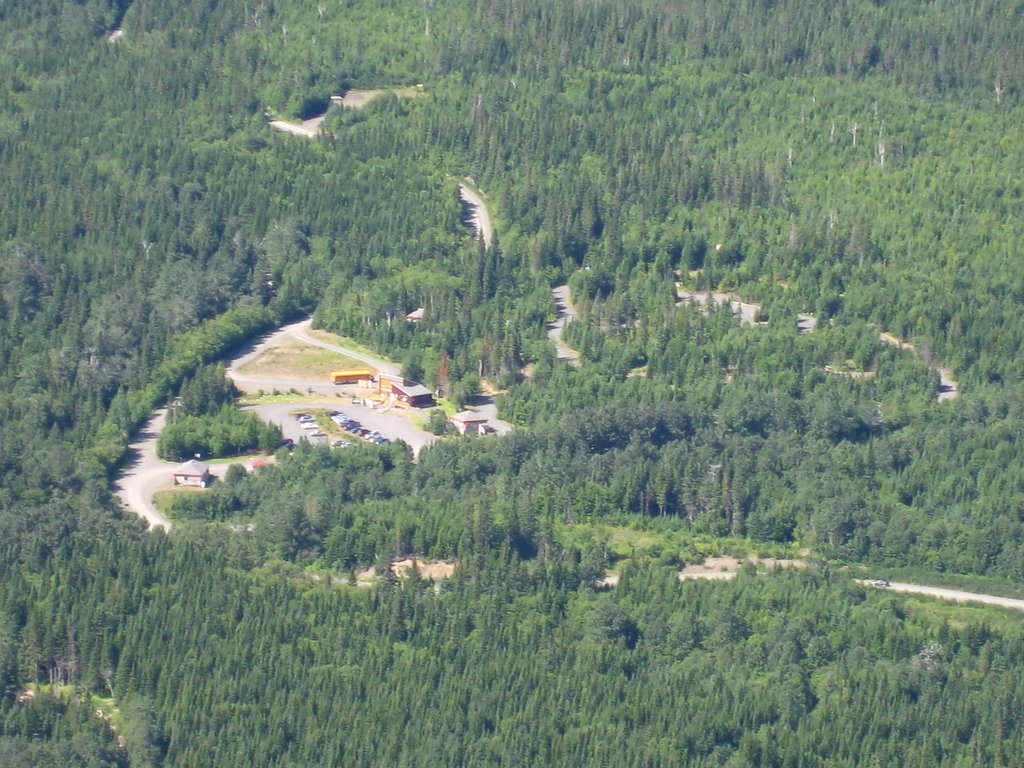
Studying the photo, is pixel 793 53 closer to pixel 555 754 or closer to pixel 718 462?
Result: pixel 718 462

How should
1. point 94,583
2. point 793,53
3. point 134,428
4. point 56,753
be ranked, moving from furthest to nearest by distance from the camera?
point 793,53 → point 134,428 → point 94,583 → point 56,753

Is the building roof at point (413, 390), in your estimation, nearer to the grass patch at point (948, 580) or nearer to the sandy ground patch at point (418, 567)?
the sandy ground patch at point (418, 567)

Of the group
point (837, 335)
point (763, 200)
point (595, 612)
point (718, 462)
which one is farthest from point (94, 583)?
point (763, 200)

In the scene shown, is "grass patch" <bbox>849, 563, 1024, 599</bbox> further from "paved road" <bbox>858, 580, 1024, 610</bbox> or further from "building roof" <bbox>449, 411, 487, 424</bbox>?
"building roof" <bbox>449, 411, 487, 424</bbox>

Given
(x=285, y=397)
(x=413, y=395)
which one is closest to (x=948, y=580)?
(x=413, y=395)

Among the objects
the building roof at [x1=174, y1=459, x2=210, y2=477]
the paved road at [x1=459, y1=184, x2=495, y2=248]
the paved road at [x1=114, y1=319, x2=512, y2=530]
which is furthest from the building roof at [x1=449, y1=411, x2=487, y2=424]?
the paved road at [x1=459, y1=184, x2=495, y2=248]

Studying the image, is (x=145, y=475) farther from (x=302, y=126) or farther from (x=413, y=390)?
(x=302, y=126)

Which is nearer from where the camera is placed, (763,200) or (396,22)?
(763,200)
